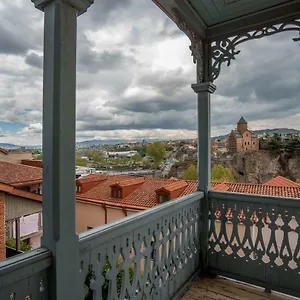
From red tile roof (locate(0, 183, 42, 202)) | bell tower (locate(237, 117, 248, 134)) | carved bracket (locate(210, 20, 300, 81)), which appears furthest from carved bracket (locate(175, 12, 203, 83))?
red tile roof (locate(0, 183, 42, 202))

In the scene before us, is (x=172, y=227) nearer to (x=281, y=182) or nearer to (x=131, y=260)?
(x=131, y=260)

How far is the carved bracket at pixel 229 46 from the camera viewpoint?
2.27 metres

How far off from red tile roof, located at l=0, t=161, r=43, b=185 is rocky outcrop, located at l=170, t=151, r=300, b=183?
149 centimetres

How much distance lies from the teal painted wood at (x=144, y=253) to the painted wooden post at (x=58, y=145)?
0.48 feet

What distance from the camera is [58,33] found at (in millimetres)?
1020

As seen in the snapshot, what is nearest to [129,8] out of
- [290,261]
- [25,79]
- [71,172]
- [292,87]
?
[25,79]

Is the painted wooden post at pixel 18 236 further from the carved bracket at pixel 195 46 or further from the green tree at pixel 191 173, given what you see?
the carved bracket at pixel 195 46

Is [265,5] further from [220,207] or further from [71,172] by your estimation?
[71,172]

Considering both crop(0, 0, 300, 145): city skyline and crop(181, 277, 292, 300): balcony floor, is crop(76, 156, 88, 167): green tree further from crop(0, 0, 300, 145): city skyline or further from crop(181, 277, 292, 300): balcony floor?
crop(181, 277, 292, 300): balcony floor

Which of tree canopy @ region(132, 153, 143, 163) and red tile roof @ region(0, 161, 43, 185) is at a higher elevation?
tree canopy @ region(132, 153, 143, 163)

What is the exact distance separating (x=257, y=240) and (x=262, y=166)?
0.73 m

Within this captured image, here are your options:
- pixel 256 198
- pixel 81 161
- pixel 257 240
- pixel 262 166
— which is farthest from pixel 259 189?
pixel 81 161

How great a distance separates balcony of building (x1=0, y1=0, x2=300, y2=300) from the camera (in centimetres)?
102

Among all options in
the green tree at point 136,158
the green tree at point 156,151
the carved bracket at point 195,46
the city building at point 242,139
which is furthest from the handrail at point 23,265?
the carved bracket at point 195,46
